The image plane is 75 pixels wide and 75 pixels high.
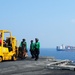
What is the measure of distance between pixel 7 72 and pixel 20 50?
10358 millimetres

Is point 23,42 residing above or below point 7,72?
above

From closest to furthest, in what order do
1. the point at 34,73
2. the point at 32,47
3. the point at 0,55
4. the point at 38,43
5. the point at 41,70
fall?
the point at 34,73, the point at 41,70, the point at 0,55, the point at 38,43, the point at 32,47

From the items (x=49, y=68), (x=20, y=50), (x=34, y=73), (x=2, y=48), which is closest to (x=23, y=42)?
(x=20, y=50)

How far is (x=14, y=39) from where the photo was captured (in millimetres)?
27500

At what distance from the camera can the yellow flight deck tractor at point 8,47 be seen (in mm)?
25984

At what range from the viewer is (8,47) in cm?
2705

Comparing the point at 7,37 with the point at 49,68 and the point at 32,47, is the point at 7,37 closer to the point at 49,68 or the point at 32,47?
the point at 32,47

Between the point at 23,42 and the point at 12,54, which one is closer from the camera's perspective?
the point at 12,54

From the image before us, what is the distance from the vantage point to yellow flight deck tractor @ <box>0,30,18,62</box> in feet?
85.3

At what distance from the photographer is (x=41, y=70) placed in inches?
747

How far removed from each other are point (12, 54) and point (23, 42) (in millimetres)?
2333

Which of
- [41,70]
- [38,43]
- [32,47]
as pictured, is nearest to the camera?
[41,70]

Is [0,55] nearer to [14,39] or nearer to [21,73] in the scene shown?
[14,39]

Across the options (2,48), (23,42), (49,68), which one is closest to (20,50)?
(23,42)
